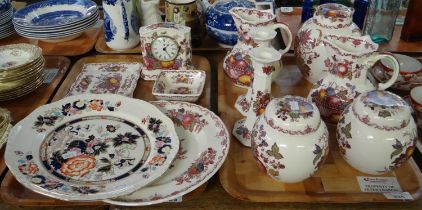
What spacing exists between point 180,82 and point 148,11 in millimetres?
276

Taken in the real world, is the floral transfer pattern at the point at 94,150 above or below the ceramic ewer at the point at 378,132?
below

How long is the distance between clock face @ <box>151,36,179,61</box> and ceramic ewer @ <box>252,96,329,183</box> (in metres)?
0.39

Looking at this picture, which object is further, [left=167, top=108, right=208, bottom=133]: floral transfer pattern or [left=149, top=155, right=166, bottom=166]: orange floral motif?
[left=167, top=108, right=208, bottom=133]: floral transfer pattern

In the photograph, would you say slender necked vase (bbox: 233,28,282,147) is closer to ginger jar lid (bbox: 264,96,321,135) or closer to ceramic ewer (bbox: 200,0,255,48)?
ginger jar lid (bbox: 264,96,321,135)

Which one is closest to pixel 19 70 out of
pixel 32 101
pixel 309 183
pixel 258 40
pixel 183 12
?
pixel 32 101

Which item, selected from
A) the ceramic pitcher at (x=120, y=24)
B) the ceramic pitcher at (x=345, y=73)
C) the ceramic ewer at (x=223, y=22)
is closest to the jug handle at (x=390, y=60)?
the ceramic pitcher at (x=345, y=73)

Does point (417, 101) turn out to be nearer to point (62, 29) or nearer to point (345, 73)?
point (345, 73)

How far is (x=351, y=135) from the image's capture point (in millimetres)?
674

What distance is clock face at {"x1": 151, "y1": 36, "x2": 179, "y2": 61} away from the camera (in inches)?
38.0

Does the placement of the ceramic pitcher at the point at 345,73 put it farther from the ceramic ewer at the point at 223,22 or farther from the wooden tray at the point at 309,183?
the ceramic ewer at the point at 223,22

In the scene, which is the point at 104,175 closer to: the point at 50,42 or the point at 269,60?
the point at 269,60

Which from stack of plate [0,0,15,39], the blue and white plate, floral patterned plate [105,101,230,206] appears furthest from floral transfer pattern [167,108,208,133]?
stack of plate [0,0,15,39]

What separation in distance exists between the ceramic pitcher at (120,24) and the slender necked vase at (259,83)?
42 cm

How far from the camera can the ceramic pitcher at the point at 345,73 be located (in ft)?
2.41
